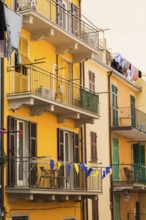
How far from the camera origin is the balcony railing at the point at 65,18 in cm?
2048

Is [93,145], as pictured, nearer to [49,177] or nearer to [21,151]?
[49,177]

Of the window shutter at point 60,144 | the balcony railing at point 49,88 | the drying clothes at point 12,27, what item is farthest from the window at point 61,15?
the drying clothes at point 12,27

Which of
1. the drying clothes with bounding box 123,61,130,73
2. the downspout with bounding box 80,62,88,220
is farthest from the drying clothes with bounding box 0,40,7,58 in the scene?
the drying clothes with bounding box 123,61,130,73

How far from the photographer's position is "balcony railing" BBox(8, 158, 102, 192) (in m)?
19.2

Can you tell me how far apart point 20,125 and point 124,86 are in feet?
40.4

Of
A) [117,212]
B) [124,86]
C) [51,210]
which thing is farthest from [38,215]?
[124,86]

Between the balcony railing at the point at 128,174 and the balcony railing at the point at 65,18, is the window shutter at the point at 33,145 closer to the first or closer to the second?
the balcony railing at the point at 65,18

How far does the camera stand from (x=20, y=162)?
19625mm

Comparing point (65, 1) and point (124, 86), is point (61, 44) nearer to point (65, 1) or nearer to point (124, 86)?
point (65, 1)

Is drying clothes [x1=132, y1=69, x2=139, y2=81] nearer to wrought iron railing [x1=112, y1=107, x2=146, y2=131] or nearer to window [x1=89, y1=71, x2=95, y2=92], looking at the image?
wrought iron railing [x1=112, y1=107, x2=146, y2=131]

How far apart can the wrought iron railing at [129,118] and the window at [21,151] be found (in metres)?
8.98

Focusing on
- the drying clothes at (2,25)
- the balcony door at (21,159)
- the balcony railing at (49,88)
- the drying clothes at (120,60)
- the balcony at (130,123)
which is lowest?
the balcony door at (21,159)

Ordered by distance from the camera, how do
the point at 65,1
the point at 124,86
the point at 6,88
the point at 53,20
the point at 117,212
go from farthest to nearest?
the point at 124,86
the point at 117,212
the point at 65,1
the point at 53,20
the point at 6,88

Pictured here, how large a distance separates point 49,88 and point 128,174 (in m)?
9.54
